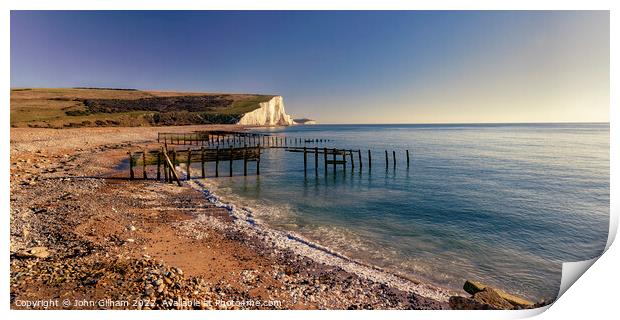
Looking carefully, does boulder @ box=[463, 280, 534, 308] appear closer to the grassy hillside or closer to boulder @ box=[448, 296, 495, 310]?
boulder @ box=[448, 296, 495, 310]

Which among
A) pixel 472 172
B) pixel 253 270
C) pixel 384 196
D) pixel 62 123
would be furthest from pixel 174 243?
pixel 62 123

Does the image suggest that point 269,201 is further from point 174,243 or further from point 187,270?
point 187,270

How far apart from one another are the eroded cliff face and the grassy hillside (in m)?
4.87

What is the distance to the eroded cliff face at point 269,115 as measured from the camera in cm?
11961

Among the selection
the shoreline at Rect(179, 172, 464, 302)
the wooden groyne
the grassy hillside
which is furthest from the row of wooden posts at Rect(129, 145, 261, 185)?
the grassy hillside

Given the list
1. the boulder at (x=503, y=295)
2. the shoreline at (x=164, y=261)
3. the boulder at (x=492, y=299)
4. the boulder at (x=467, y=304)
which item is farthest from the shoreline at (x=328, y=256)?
the boulder at (x=492, y=299)

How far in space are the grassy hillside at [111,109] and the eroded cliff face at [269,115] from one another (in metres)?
4.87

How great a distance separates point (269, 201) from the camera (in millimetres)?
16328

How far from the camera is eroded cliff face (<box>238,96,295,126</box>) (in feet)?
392

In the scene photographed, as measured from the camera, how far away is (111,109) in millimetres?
74812

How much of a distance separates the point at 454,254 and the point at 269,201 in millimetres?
9100

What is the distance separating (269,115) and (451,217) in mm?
130596

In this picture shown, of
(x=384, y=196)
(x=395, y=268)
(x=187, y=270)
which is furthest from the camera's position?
(x=384, y=196)

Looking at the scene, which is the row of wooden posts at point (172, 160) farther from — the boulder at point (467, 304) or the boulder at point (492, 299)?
the boulder at point (492, 299)
